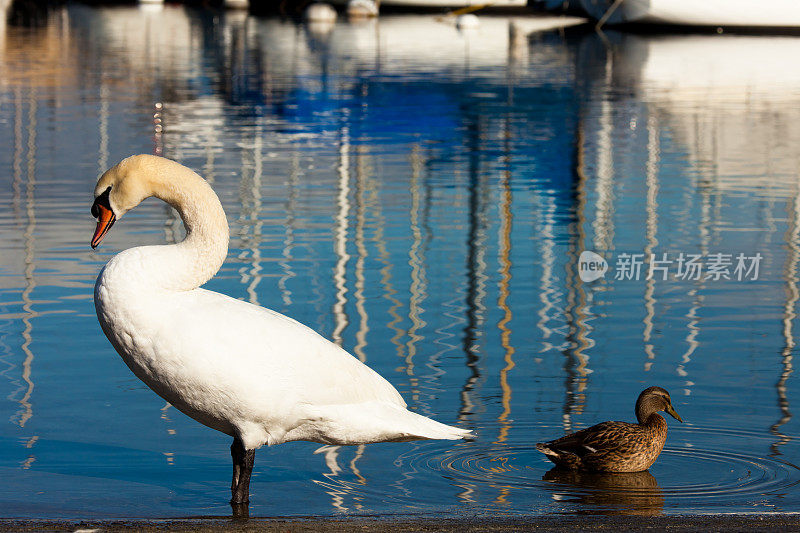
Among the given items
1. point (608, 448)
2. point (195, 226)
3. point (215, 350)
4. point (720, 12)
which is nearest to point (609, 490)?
point (608, 448)

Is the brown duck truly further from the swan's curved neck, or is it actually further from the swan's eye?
the swan's eye

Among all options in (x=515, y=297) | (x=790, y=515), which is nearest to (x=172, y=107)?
(x=515, y=297)

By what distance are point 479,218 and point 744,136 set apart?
30.4ft

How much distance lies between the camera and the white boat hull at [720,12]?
58.5 metres

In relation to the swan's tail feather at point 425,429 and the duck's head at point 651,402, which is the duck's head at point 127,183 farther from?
the duck's head at point 651,402

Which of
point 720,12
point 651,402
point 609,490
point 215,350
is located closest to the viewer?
point 215,350

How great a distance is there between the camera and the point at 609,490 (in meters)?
7.53

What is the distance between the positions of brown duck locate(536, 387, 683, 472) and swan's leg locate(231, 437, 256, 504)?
5.30 ft

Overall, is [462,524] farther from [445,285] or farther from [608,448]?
[445,285]

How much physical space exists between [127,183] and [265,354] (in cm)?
106

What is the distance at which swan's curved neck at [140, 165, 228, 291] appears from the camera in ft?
21.7

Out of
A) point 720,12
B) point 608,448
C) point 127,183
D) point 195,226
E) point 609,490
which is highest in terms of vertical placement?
point 720,12

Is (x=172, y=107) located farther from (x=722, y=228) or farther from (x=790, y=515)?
(x=790, y=515)

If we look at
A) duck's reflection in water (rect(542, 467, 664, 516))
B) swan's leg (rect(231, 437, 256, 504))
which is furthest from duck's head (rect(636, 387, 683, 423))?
swan's leg (rect(231, 437, 256, 504))
